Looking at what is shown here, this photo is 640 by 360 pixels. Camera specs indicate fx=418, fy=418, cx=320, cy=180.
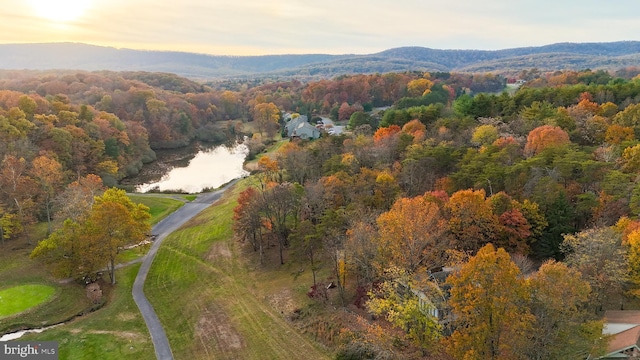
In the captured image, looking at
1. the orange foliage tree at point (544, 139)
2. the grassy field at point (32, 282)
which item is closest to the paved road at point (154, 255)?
the grassy field at point (32, 282)

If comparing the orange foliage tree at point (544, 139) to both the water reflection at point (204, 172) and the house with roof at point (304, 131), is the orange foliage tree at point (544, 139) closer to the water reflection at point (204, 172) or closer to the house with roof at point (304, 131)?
the house with roof at point (304, 131)

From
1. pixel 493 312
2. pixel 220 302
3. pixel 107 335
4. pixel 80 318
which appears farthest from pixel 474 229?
pixel 80 318

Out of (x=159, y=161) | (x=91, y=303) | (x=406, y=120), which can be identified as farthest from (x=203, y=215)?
(x=159, y=161)

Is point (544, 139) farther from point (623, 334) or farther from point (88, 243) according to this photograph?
point (88, 243)

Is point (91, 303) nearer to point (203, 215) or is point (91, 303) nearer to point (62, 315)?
point (62, 315)

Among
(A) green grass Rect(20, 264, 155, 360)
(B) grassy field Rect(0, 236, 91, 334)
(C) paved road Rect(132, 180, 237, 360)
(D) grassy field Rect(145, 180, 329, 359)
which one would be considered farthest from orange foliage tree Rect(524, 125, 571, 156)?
(B) grassy field Rect(0, 236, 91, 334)
